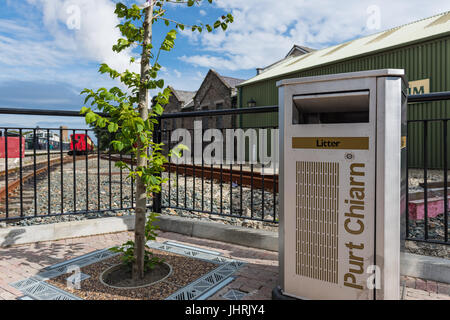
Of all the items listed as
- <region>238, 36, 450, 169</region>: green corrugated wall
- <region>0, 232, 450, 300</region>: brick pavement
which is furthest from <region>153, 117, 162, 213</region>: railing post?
<region>238, 36, 450, 169</region>: green corrugated wall

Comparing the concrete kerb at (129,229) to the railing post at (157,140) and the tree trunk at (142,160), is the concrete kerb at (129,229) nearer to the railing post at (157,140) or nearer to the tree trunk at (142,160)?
the railing post at (157,140)

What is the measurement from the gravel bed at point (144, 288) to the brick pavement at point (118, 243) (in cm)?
30

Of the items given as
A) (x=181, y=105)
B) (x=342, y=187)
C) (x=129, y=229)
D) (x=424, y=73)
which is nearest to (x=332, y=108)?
(x=342, y=187)

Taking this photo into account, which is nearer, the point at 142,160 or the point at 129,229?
the point at 142,160

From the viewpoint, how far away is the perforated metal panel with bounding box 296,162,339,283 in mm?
1630

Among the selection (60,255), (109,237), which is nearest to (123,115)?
(60,255)

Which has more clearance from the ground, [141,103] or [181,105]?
[181,105]

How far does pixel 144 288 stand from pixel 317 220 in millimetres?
1341

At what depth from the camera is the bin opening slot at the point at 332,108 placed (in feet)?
5.26

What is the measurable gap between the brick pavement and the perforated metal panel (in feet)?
1.58

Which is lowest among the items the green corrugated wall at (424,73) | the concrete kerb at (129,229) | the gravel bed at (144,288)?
the gravel bed at (144,288)

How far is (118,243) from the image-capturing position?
3.07 meters

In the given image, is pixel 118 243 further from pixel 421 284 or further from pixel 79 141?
pixel 421 284

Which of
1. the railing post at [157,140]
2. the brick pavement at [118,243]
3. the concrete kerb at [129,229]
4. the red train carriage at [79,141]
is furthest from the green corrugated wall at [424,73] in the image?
the brick pavement at [118,243]
